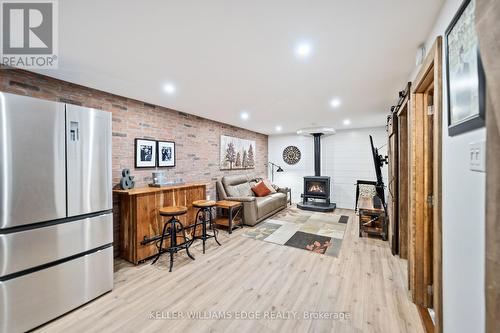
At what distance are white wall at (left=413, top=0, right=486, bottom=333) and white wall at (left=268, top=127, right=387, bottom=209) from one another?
501 cm

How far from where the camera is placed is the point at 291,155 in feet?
23.3

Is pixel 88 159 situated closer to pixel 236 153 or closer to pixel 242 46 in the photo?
pixel 242 46

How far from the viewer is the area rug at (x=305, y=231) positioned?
3.41m

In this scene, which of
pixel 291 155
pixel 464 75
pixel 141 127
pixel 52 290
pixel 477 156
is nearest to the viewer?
pixel 477 156

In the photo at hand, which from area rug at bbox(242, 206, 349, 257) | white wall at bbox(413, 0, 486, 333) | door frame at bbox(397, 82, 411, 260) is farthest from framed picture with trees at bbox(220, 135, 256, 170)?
white wall at bbox(413, 0, 486, 333)

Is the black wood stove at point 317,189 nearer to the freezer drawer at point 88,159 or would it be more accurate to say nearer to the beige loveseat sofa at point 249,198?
the beige loveseat sofa at point 249,198

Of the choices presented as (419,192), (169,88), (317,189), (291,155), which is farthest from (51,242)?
(291,155)

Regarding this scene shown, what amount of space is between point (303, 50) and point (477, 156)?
58.5 inches

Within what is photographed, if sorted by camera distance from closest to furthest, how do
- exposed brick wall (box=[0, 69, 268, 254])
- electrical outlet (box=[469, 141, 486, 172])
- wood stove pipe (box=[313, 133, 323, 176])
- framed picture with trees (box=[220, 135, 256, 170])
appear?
electrical outlet (box=[469, 141, 486, 172]) → exposed brick wall (box=[0, 69, 268, 254]) → framed picture with trees (box=[220, 135, 256, 170]) → wood stove pipe (box=[313, 133, 323, 176])

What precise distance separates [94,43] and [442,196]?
2900 millimetres

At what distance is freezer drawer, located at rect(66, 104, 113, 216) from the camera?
6.31ft

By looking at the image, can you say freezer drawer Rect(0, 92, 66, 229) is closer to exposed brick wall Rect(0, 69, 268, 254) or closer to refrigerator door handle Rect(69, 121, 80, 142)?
refrigerator door handle Rect(69, 121, 80, 142)

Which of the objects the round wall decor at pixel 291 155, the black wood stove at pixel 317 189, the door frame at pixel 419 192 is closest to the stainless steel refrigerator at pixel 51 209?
the door frame at pixel 419 192

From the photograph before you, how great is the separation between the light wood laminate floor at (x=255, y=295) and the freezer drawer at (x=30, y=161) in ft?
3.36
